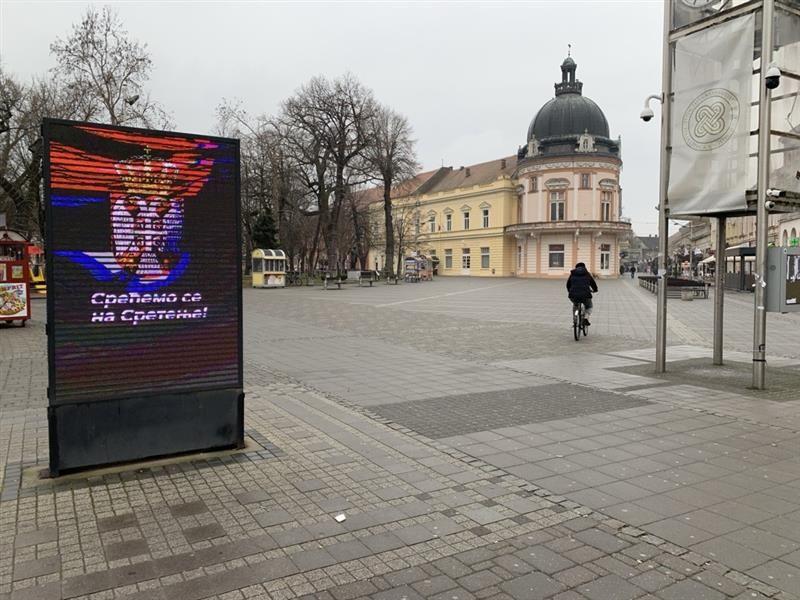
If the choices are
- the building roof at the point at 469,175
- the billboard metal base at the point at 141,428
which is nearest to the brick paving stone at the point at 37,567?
the billboard metal base at the point at 141,428

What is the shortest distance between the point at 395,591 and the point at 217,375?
278 cm

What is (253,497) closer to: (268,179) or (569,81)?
(268,179)

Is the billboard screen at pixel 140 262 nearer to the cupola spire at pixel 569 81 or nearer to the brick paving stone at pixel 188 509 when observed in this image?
the brick paving stone at pixel 188 509

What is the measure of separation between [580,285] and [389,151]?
120 ft

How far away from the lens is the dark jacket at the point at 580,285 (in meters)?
14.4

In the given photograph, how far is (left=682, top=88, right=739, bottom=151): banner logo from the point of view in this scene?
923 cm

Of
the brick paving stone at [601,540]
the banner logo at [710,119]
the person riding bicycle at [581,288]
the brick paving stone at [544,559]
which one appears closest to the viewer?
the brick paving stone at [544,559]

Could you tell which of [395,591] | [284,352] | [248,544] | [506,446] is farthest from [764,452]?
[284,352]

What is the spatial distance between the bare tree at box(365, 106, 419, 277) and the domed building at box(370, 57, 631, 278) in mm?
9736

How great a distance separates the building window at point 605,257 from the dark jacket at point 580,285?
55.8 metres

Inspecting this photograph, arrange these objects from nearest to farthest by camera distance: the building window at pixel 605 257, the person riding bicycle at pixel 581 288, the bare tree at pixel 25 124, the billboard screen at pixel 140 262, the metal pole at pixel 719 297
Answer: the billboard screen at pixel 140 262 → the metal pole at pixel 719 297 → the person riding bicycle at pixel 581 288 → the bare tree at pixel 25 124 → the building window at pixel 605 257

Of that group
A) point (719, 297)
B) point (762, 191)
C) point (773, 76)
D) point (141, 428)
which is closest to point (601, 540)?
point (141, 428)

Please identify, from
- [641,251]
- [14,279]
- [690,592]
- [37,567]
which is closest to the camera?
Answer: [690,592]

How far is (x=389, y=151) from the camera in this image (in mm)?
48906
